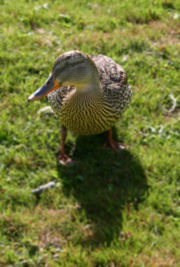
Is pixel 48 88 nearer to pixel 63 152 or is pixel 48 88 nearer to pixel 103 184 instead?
pixel 63 152

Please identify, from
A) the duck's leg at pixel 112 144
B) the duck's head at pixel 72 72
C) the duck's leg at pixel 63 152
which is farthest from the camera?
the duck's leg at pixel 112 144

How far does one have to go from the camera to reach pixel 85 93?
3.38m

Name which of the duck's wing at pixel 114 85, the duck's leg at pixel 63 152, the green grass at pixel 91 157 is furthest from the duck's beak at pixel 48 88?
the green grass at pixel 91 157

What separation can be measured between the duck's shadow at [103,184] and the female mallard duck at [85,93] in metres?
0.23

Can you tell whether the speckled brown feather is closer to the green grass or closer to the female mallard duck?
the female mallard duck

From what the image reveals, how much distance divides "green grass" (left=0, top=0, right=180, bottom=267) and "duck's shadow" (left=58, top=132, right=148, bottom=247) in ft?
0.03

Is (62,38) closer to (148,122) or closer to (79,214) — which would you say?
(148,122)

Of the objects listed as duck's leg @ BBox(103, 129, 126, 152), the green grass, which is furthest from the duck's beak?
duck's leg @ BBox(103, 129, 126, 152)

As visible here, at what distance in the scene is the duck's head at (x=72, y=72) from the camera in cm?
305

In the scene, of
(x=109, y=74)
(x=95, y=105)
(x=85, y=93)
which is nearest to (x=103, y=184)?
(x=95, y=105)

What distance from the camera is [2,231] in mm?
3277

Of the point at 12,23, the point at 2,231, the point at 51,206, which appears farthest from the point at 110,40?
the point at 2,231

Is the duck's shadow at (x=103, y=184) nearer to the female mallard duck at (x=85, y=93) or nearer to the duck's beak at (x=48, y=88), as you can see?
the female mallard duck at (x=85, y=93)

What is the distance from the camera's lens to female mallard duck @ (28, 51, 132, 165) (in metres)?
3.12
